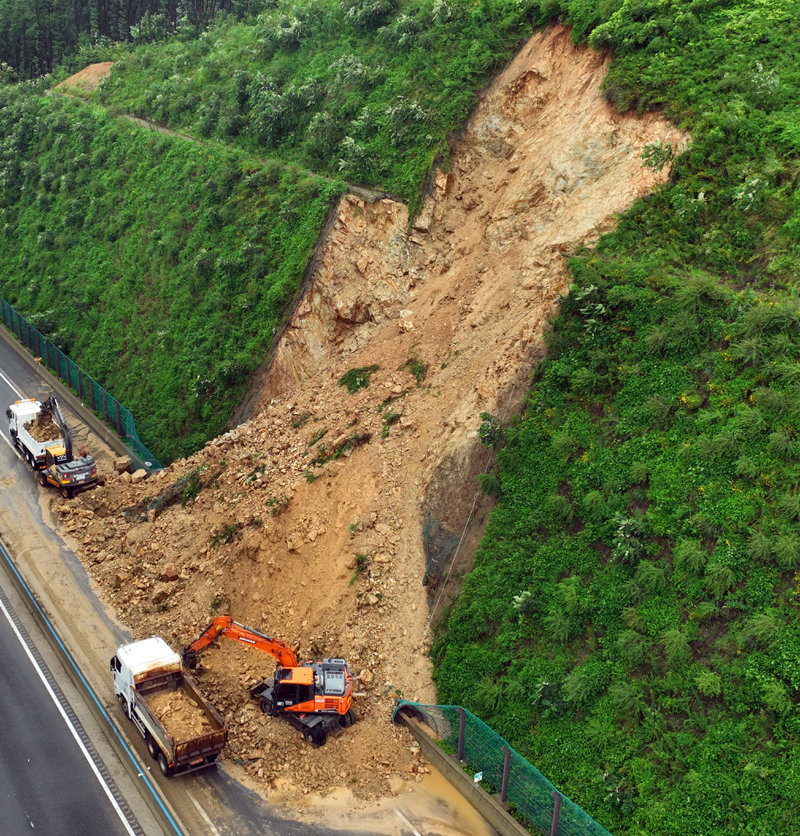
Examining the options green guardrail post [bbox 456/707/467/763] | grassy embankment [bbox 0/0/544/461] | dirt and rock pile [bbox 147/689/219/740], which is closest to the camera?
green guardrail post [bbox 456/707/467/763]

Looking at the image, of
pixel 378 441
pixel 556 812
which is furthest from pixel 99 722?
pixel 556 812

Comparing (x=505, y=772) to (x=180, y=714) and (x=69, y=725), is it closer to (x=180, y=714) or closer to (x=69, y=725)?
(x=180, y=714)

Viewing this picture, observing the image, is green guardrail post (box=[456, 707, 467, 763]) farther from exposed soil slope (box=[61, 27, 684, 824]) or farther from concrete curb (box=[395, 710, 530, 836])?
exposed soil slope (box=[61, 27, 684, 824])

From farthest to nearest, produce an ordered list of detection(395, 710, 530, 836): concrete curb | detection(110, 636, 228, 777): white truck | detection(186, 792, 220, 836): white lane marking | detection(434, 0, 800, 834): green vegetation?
1. detection(110, 636, 228, 777): white truck
2. detection(186, 792, 220, 836): white lane marking
3. detection(395, 710, 530, 836): concrete curb
4. detection(434, 0, 800, 834): green vegetation

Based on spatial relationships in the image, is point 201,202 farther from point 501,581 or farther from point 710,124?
point 501,581

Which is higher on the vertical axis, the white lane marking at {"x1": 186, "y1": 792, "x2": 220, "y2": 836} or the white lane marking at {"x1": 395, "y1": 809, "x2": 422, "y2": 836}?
the white lane marking at {"x1": 395, "y1": 809, "x2": 422, "y2": 836}

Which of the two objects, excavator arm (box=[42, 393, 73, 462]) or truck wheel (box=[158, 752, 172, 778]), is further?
excavator arm (box=[42, 393, 73, 462])

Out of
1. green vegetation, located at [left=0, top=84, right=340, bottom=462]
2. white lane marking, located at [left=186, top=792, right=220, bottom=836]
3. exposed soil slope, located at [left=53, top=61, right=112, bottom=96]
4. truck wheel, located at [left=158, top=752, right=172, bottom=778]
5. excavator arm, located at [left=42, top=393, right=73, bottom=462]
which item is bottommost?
white lane marking, located at [left=186, top=792, right=220, bottom=836]

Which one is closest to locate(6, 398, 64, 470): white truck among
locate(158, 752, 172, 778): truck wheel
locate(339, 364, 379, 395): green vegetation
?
locate(339, 364, 379, 395): green vegetation
